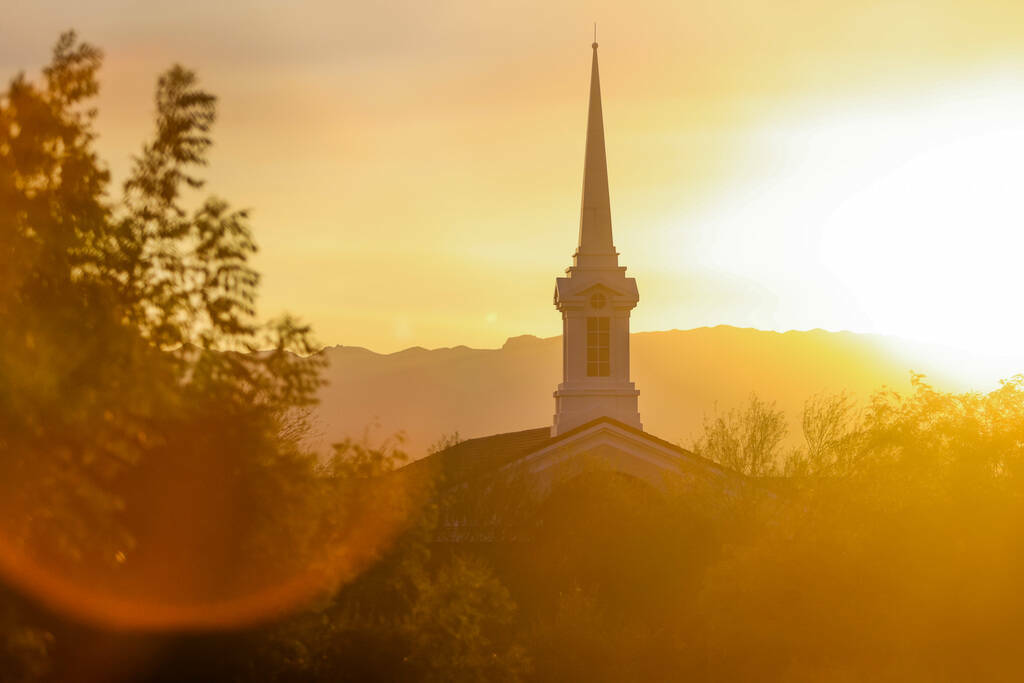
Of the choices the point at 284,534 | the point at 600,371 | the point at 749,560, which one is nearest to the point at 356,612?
the point at 284,534

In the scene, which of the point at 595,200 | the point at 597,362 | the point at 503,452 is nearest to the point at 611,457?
the point at 597,362

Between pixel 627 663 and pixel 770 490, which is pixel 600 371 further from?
pixel 627 663

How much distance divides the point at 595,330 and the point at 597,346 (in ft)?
1.68

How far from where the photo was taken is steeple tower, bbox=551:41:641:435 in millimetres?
45000

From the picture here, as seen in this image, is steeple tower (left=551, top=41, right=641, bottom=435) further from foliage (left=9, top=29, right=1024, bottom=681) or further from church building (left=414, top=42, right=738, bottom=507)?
foliage (left=9, top=29, right=1024, bottom=681)

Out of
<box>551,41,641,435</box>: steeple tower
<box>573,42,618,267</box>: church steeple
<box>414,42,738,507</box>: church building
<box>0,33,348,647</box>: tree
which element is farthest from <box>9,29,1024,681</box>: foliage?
<box>573,42,618,267</box>: church steeple

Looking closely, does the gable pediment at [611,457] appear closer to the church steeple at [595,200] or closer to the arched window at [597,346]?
the arched window at [597,346]

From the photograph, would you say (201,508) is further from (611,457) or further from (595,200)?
(595,200)

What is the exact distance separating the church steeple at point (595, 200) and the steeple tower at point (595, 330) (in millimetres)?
31

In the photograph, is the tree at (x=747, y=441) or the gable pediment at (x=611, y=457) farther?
the tree at (x=747, y=441)

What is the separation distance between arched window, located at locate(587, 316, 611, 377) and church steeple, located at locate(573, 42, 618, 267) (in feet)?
6.09

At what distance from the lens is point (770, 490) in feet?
128

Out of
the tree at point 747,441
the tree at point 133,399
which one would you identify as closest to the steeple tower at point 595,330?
the tree at point 747,441

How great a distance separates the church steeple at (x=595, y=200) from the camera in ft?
149
